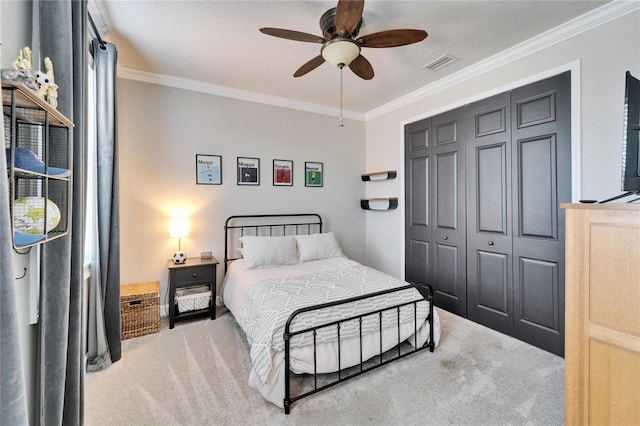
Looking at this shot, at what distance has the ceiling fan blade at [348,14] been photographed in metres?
1.71

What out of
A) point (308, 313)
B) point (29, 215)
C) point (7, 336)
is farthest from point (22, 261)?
point (308, 313)

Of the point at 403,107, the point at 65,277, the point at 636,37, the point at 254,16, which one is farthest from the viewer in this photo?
the point at 403,107

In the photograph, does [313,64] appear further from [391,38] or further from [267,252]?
[267,252]

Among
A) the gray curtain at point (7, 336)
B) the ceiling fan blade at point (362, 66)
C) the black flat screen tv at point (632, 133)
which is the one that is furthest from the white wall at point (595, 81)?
the gray curtain at point (7, 336)

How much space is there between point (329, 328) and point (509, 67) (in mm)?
3027

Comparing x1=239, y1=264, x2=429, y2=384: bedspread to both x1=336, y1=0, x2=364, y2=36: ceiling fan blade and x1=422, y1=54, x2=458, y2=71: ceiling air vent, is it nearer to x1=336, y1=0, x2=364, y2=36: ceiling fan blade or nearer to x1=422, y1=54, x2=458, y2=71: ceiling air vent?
x1=336, y1=0, x2=364, y2=36: ceiling fan blade

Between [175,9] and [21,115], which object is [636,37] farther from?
[21,115]

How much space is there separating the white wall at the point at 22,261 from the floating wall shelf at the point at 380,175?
3.75 meters

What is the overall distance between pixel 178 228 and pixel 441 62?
3.41m

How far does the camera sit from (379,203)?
4414mm

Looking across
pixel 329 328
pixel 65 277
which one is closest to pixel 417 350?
pixel 329 328

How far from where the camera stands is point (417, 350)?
247 cm

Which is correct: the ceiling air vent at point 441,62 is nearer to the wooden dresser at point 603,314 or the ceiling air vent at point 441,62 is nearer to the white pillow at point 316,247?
the wooden dresser at point 603,314

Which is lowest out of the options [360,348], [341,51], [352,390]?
[352,390]
